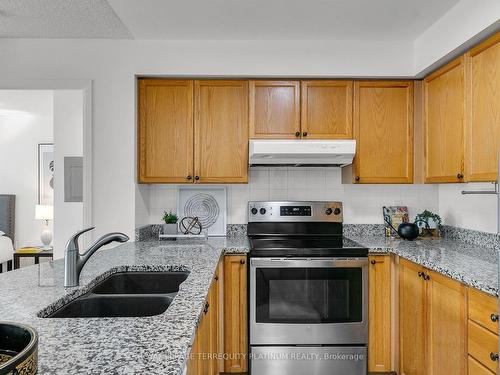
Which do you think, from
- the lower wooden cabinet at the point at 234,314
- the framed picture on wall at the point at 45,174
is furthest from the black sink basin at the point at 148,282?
the framed picture on wall at the point at 45,174

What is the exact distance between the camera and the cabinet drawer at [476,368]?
1.62 meters

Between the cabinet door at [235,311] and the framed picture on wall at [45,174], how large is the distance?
12.7 feet

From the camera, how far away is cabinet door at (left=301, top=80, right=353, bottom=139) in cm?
296

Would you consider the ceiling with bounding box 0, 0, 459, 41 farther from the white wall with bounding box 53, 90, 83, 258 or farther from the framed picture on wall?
the framed picture on wall

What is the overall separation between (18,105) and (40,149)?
0.63 meters

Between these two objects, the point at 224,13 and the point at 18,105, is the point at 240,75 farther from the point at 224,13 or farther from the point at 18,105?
the point at 18,105

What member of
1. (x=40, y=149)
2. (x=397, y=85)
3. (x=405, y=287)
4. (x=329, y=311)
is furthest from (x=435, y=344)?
(x=40, y=149)

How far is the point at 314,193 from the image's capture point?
129 inches

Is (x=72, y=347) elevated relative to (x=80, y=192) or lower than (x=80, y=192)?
lower

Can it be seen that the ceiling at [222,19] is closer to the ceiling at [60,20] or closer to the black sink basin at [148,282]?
the ceiling at [60,20]

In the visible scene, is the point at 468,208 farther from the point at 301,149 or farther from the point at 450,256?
the point at 301,149

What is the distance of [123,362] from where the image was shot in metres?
0.83

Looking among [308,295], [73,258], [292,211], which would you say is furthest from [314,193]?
Result: [73,258]

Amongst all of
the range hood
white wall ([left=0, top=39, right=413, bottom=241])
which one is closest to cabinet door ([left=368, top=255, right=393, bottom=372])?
the range hood
